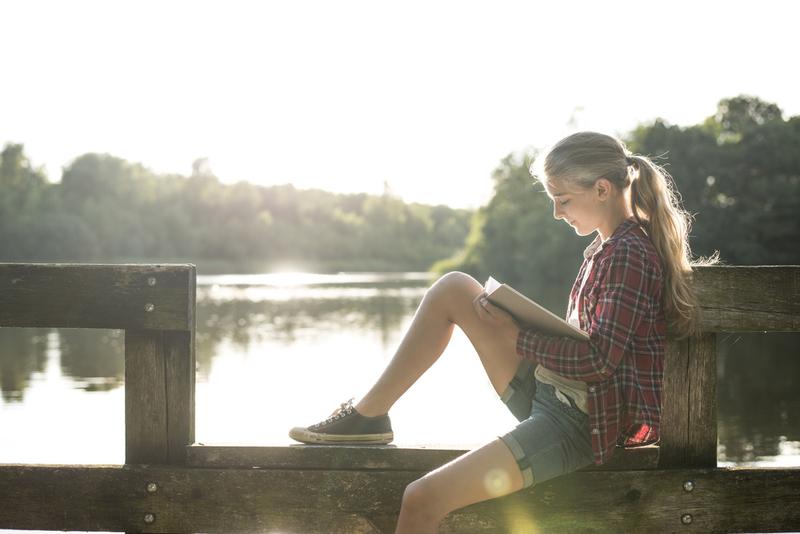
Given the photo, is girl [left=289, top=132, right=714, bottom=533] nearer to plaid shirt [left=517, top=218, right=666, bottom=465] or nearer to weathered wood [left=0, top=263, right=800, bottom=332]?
plaid shirt [left=517, top=218, right=666, bottom=465]

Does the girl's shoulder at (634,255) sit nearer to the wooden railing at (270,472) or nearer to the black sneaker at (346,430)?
the wooden railing at (270,472)

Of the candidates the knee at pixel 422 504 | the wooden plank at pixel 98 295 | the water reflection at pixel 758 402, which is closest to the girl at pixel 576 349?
the knee at pixel 422 504

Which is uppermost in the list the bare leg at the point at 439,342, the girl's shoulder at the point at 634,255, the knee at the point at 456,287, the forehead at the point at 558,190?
the forehead at the point at 558,190

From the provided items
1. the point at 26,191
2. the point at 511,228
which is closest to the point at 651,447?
the point at 511,228

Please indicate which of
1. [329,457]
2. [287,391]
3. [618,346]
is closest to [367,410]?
[329,457]

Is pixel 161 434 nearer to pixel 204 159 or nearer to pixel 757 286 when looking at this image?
pixel 757 286

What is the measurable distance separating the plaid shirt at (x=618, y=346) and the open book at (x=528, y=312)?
27mm

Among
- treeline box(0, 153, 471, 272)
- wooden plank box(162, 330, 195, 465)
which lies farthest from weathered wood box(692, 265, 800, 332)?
treeline box(0, 153, 471, 272)

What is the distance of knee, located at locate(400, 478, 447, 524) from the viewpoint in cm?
242

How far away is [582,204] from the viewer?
269 cm

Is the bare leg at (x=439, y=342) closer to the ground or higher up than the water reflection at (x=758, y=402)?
higher up

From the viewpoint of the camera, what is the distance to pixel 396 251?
8656 cm

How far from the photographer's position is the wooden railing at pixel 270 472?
2.65 metres

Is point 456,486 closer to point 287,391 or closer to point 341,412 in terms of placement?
point 341,412
